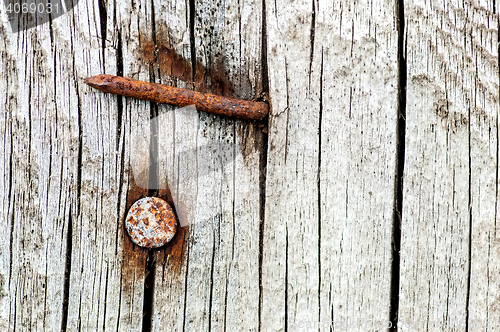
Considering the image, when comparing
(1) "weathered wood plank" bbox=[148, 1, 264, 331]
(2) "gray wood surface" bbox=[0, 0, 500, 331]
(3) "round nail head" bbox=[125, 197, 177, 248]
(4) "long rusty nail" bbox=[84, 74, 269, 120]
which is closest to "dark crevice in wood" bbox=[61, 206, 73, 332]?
(2) "gray wood surface" bbox=[0, 0, 500, 331]

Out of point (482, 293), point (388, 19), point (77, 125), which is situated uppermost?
point (388, 19)

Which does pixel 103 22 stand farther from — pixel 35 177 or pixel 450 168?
pixel 450 168

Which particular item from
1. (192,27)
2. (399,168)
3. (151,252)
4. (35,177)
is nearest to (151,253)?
(151,252)

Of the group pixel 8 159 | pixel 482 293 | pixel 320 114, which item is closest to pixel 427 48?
pixel 320 114

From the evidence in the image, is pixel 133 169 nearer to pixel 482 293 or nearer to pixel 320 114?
pixel 320 114

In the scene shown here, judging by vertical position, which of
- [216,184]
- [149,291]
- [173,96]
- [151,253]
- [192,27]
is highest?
[192,27]

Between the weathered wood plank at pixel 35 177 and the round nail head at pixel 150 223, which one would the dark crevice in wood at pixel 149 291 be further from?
the weathered wood plank at pixel 35 177

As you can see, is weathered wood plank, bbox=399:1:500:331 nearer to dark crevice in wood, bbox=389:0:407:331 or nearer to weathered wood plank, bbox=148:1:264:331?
dark crevice in wood, bbox=389:0:407:331

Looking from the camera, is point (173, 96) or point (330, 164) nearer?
point (173, 96)
